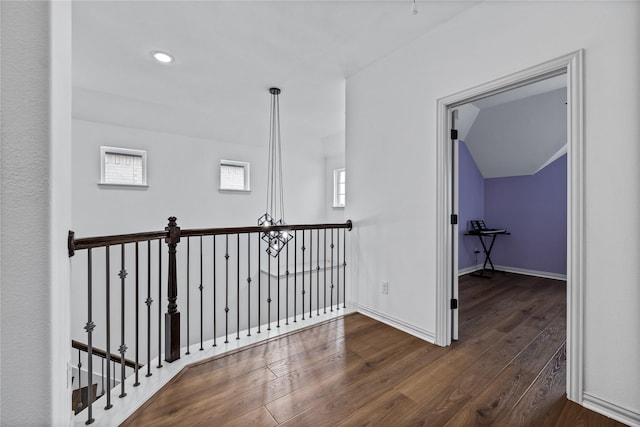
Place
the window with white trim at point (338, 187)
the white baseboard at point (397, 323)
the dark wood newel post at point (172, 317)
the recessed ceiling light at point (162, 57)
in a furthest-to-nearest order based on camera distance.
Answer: the window with white trim at point (338, 187), the recessed ceiling light at point (162, 57), the white baseboard at point (397, 323), the dark wood newel post at point (172, 317)

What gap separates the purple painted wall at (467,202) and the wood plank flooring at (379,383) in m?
2.42

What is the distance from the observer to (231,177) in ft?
17.6

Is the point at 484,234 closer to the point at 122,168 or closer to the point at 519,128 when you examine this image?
the point at 519,128

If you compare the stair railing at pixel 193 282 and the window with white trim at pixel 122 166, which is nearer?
the stair railing at pixel 193 282

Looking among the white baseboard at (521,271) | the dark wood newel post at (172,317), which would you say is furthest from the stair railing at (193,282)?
the white baseboard at (521,271)

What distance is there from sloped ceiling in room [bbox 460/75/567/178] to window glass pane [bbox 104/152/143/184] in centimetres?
515

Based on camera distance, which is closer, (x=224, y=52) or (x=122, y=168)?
(x=224, y=52)

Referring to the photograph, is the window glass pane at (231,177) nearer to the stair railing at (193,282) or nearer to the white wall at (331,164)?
the stair railing at (193,282)

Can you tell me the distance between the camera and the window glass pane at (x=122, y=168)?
4195 mm

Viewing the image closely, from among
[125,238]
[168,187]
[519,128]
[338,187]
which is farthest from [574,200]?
[168,187]

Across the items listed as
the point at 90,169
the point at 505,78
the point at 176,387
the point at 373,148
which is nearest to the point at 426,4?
the point at 505,78

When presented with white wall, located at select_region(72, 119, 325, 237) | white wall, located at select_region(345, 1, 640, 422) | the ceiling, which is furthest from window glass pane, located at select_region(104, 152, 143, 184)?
white wall, located at select_region(345, 1, 640, 422)

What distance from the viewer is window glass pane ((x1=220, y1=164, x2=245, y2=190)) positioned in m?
5.25
